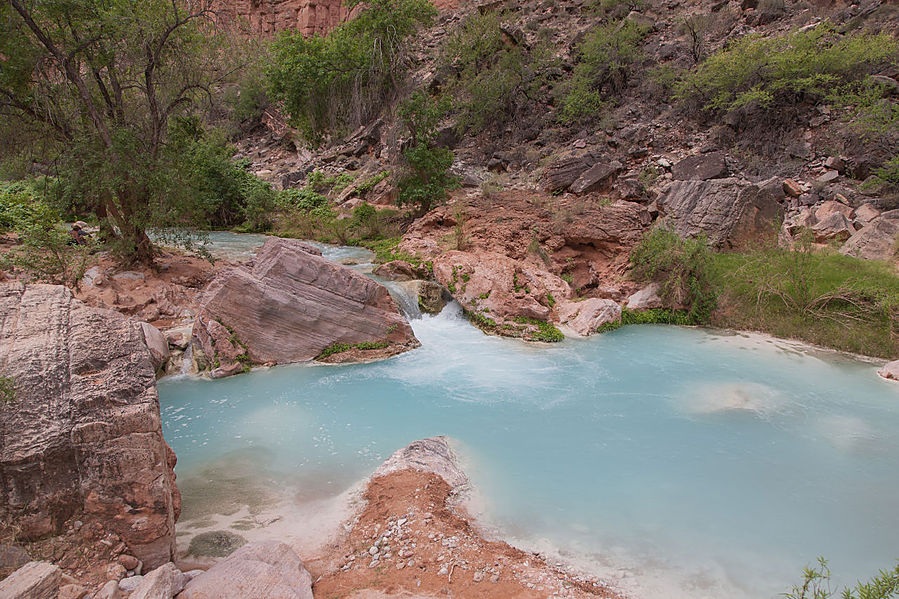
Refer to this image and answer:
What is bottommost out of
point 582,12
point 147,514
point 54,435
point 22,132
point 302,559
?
point 302,559

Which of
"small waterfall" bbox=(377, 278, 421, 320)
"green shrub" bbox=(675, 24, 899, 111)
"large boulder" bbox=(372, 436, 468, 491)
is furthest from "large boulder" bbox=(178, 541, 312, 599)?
"green shrub" bbox=(675, 24, 899, 111)

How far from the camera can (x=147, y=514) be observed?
350 cm

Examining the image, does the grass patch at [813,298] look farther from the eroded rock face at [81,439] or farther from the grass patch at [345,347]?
the eroded rock face at [81,439]

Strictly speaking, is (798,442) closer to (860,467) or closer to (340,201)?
(860,467)

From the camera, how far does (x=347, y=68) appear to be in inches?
907

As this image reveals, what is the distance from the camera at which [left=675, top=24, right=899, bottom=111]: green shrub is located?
16250mm

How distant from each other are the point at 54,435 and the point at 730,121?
2185cm

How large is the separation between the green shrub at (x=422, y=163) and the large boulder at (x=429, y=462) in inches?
506

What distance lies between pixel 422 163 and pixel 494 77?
36.4ft

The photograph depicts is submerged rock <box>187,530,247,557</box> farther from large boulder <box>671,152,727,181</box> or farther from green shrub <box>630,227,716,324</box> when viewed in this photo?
large boulder <box>671,152,727,181</box>

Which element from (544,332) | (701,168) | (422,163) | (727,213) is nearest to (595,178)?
(701,168)

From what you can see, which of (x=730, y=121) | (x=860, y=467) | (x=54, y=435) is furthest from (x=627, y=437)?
(x=730, y=121)

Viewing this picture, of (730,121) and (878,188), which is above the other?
(730,121)

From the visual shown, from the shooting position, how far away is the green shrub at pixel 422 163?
57.5ft
